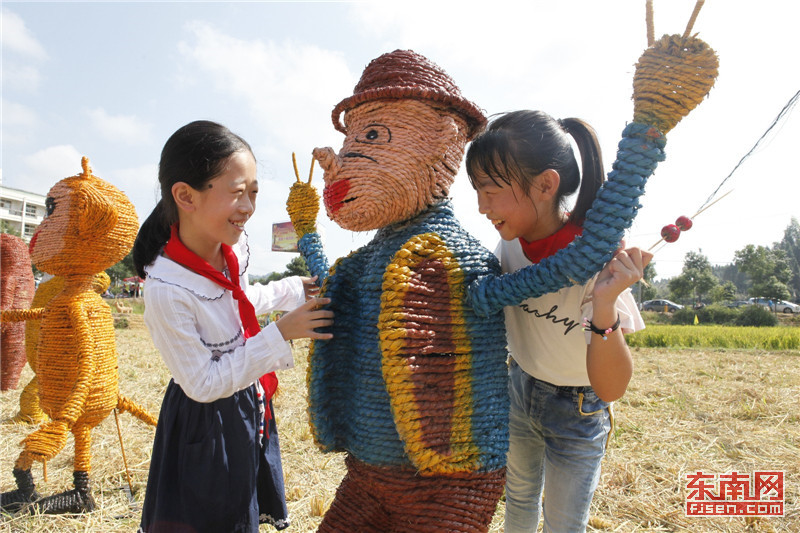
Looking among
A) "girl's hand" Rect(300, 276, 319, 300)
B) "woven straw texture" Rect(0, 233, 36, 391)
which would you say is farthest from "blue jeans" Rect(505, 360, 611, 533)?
"woven straw texture" Rect(0, 233, 36, 391)

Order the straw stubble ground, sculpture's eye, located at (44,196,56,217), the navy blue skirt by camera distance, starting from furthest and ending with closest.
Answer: sculpture's eye, located at (44,196,56,217)
the straw stubble ground
the navy blue skirt

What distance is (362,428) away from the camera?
1.29 m

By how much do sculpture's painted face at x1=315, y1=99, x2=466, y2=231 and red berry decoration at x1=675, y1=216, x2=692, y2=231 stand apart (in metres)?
0.61

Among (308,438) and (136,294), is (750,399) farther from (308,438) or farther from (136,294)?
(136,294)

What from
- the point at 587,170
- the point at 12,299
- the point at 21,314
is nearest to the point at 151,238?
the point at 587,170

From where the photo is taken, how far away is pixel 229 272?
5.26 feet

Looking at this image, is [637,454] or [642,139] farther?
[637,454]

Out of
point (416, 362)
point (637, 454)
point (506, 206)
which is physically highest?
point (506, 206)

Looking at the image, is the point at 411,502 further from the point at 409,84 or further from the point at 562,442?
the point at 409,84

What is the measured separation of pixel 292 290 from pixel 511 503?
113cm

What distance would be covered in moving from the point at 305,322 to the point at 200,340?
30cm

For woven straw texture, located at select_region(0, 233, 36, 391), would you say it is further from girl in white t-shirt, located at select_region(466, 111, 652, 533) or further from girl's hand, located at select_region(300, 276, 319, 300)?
girl in white t-shirt, located at select_region(466, 111, 652, 533)

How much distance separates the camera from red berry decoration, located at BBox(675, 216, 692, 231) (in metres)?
1.17

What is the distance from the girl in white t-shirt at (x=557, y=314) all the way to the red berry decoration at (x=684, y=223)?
0.14 meters
